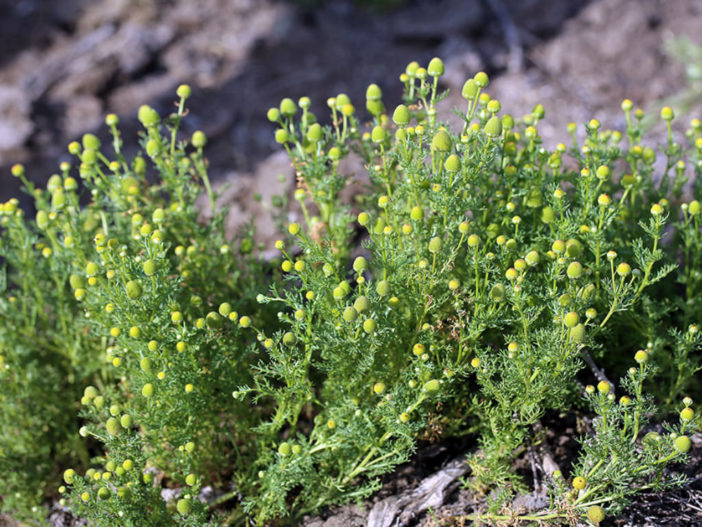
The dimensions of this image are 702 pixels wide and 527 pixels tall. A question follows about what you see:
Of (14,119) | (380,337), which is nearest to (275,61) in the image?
(14,119)

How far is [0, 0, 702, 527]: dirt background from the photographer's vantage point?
5.67m

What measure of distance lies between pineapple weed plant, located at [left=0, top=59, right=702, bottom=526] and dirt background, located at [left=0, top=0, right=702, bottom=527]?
1897 millimetres

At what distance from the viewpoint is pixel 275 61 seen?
659 centimetres

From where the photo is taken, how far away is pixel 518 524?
8.59ft

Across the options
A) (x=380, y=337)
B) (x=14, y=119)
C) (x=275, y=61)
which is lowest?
(x=380, y=337)

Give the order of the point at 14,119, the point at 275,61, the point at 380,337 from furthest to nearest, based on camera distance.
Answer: the point at 275,61 < the point at 14,119 < the point at 380,337

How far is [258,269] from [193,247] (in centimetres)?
37

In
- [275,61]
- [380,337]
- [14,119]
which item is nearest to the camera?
[380,337]

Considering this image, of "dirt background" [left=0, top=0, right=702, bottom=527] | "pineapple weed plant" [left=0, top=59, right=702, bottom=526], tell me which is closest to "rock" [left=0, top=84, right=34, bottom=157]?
"dirt background" [left=0, top=0, right=702, bottom=527]

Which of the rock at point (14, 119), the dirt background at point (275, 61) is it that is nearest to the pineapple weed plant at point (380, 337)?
the dirt background at point (275, 61)

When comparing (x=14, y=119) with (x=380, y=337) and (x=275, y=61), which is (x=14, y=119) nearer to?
(x=275, y=61)

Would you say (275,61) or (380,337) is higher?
(275,61)

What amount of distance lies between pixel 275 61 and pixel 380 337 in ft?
15.3

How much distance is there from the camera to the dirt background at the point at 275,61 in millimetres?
5672
